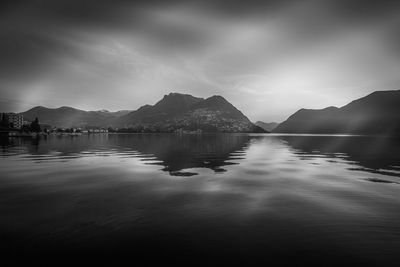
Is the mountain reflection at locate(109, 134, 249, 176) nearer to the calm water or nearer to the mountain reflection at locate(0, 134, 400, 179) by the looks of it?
the mountain reflection at locate(0, 134, 400, 179)

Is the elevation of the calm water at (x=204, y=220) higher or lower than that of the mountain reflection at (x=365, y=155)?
higher

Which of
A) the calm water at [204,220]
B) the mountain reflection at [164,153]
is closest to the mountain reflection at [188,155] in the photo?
the mountain reflection at [164,153]

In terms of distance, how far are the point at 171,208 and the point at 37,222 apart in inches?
320

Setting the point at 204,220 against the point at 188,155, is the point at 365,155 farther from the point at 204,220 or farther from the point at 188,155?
the point at 204,220

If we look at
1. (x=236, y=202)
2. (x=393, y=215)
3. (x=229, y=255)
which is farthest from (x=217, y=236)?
(x=393, y=215)

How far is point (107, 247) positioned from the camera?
410 inches

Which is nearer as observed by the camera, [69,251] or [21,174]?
[69,251]

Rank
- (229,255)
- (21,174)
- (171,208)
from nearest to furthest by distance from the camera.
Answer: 1. (229,255)
2. (171,208)
3. (21,174)

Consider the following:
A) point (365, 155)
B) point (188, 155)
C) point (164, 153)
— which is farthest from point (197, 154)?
point (365, 155)

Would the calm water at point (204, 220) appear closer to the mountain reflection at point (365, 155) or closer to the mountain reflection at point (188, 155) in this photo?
the mountain reflection at point (188, 155)

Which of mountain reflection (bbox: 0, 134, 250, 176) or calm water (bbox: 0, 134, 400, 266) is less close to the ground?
calm water (bbox: 0, 134, 400, 266)

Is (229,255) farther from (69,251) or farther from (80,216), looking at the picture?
(80,216)

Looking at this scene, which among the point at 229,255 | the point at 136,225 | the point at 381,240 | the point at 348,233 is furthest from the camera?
the point at 136,225

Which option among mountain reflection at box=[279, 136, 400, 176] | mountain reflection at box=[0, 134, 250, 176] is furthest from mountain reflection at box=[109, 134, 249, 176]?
mountain reflection at box=[279, 136, 400, 176]
